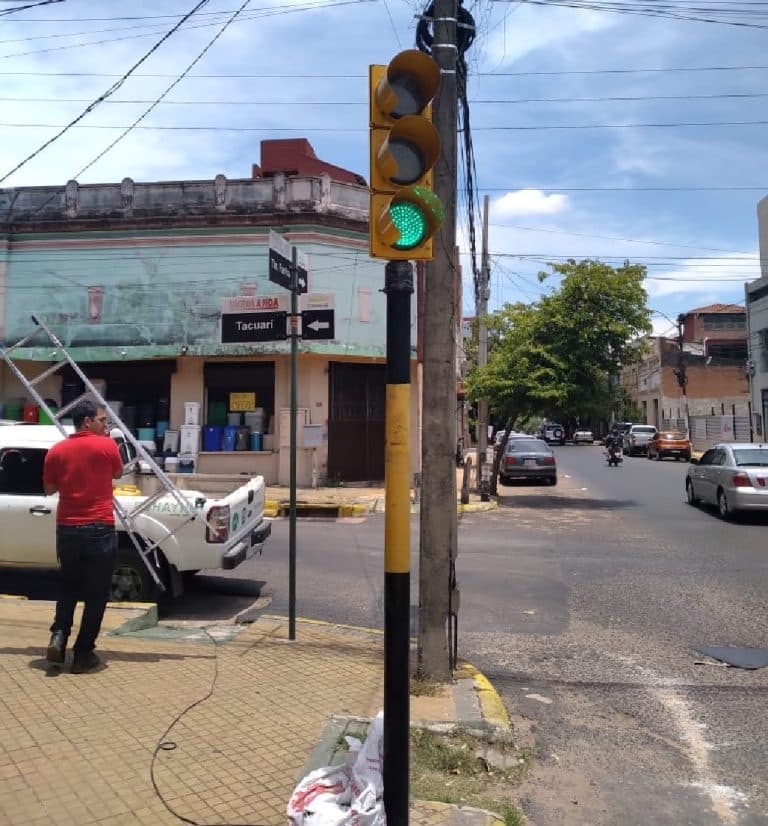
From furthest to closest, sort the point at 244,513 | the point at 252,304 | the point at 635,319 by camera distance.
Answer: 1. the point at 635,319
2. the point at 244,513
3. the point at 252,304

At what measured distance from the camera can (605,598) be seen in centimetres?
803

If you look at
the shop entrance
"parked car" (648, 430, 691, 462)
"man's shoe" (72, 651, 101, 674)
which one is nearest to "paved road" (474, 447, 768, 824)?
"man's shoe" (72, 651, 101, 674)

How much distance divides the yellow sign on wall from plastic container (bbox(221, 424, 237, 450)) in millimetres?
546

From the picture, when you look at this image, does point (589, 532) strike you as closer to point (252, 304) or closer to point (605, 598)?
point (605, 598)

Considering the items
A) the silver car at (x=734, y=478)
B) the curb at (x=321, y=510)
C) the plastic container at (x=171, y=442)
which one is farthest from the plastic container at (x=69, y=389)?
the silver car at (x=734, y=478)

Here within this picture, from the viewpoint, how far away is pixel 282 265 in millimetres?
5969

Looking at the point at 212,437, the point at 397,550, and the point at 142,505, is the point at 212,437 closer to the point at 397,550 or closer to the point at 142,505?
the point at 142,505

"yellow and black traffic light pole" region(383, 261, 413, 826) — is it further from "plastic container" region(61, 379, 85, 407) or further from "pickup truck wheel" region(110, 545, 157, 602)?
"plastic container" region(61, 379, 85, 407)

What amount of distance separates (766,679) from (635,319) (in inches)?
493

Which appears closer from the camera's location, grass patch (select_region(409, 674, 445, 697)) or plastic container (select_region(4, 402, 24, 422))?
grass patch (select_region(409, 674, 445, 697))

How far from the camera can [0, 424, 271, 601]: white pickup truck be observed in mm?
6922

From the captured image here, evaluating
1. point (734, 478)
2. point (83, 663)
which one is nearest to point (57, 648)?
point (83, 663)

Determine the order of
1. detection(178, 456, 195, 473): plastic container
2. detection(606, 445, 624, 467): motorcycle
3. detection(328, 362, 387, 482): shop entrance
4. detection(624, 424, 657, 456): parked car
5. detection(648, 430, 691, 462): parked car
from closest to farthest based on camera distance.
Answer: detection(178, 456, 195, 473): plastic container → detection(328, 362, 387, 482): shop entrance → detection(606, 445, 624, 467): motorcycle → detection(648, 430, 691, 462): parked car → detection(624, 424, 657, 456): parked car

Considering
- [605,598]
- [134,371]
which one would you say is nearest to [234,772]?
[605,598]
